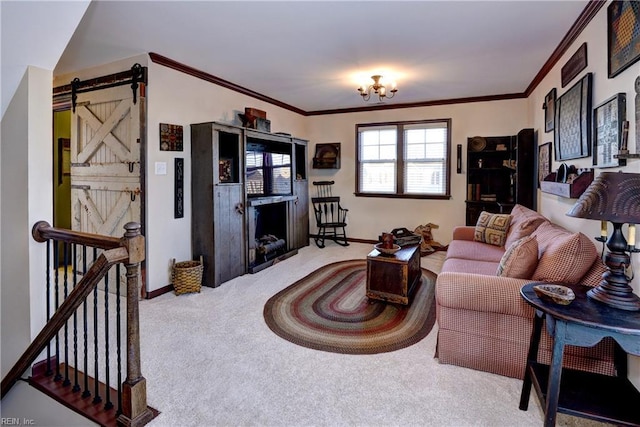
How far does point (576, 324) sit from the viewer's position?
1511mm

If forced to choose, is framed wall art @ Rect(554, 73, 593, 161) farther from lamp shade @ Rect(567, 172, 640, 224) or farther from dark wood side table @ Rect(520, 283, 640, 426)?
dark wood side table @ Rect(520, 283, 640, 426)

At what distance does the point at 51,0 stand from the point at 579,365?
3.59 meters

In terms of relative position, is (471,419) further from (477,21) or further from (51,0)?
(51,0)

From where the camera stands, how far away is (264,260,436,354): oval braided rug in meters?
2.69

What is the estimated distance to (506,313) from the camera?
83.4 inches

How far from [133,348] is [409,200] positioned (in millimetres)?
5127

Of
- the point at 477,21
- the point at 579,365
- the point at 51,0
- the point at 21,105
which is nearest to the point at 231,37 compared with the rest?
the point at 51,0

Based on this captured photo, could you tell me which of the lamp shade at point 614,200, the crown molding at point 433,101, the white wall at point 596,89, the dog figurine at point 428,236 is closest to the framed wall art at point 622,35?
the white wall at point 596,89

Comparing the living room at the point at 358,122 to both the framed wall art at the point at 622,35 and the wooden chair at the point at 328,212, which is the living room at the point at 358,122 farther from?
the wooden chair at the point at 328,212

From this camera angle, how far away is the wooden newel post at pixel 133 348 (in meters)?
1.78

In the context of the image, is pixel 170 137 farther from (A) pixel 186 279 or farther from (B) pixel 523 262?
(B) pixel 523 262

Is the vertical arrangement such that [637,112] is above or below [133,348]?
above

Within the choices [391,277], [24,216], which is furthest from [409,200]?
[24,216]

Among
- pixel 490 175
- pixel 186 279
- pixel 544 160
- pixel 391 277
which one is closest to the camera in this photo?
pixel 391 277
